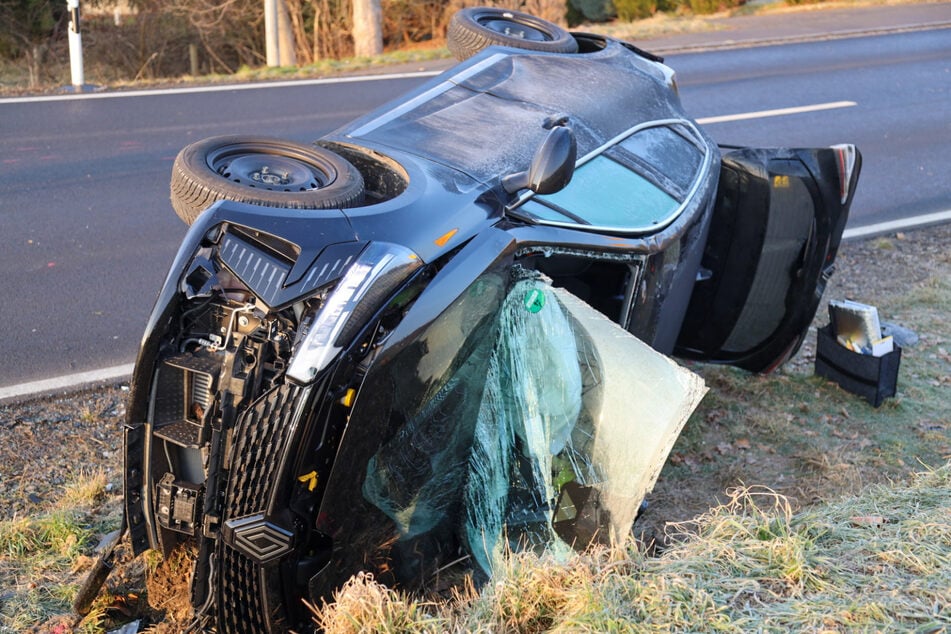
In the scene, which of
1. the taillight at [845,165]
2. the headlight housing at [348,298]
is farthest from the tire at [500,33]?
the headlight housing at [348,298]

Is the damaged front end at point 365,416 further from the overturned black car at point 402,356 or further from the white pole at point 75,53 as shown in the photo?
the white pole at point 75,53

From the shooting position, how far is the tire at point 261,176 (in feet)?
11.5

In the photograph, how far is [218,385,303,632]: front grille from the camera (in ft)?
9.67

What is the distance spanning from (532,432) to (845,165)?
2687 mm

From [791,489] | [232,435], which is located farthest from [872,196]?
[232,435]

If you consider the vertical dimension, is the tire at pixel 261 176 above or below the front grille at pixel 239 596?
above

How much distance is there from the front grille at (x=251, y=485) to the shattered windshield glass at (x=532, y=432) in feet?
1.58

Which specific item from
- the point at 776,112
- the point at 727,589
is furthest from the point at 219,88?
the point at 727,589

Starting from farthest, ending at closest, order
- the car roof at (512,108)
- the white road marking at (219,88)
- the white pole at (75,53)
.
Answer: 1. the white pole at (75,53)
2. the white road marking at (219,88)
3. the car roof at (512,108)

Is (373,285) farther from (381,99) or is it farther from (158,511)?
(381,99)

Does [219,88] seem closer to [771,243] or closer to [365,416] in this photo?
[771,243]

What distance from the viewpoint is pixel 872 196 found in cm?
910

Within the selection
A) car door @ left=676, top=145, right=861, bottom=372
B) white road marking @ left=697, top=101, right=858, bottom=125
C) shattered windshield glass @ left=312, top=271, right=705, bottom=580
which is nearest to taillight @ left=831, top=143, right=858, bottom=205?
car door @ left=676, top=145, right=861, bottom=372

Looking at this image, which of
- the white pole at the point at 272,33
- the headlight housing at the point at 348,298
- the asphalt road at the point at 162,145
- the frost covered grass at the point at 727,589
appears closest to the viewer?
the frost covered grass at the point at 727,589
